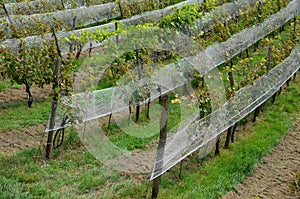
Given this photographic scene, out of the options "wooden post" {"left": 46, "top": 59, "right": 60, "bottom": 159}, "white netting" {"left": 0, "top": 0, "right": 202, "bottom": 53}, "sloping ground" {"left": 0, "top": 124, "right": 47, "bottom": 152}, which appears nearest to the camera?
"wooden post" {"left": 46, "top": 59, "right": 60, "bottom": 159}

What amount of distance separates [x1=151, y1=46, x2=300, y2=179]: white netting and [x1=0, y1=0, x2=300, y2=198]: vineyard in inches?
0.8

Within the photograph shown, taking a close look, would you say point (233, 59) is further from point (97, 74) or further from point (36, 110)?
point (36, 110)

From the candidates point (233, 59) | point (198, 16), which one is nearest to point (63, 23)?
point (198, 16)

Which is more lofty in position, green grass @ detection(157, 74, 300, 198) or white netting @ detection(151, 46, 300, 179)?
white netting @ detection(151, 46, 300, 179)

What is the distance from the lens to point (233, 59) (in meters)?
12.7

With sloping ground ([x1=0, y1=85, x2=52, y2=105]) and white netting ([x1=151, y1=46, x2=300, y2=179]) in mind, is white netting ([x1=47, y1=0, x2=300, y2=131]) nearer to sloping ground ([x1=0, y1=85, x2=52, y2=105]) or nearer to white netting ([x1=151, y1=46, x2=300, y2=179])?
white netting ([x1=151, y1=46, x2=300, y2=179])

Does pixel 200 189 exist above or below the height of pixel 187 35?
below

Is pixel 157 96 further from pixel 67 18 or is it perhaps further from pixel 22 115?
pixel 67 18

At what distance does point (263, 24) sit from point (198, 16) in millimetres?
2445

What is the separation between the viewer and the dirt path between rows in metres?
7.16

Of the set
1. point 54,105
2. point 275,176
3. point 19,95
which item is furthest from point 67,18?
point 275,176

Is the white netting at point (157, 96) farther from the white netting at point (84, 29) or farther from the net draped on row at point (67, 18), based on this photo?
the net draped on row at point (67, 18)

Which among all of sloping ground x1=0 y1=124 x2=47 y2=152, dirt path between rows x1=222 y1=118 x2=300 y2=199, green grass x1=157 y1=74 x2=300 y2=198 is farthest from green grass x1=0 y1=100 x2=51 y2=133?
dirt path between rows x1=222 y1=118 x2=300 y2=199

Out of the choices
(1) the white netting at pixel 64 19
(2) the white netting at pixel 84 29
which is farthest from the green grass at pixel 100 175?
(1) the white netting at pixel 64 19
